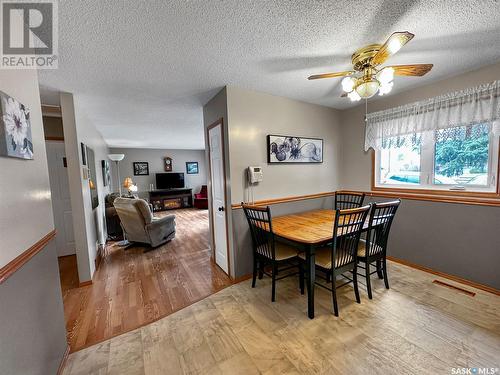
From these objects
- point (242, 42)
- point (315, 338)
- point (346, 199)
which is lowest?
point (315, 338)

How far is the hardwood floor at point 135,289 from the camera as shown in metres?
1.84

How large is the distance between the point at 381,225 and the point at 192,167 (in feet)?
24.0

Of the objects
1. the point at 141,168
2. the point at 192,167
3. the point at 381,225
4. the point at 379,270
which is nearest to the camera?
the point at 381,225

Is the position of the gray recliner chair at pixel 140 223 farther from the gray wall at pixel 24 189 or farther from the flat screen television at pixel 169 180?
the flat screen television at pixel 169 180

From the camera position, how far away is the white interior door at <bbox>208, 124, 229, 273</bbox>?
2.54m

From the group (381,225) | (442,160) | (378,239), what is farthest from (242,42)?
(442,160)

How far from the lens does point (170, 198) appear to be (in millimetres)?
7613

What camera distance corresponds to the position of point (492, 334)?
1.56 metres

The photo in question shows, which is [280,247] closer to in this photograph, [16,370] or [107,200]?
[16,370]

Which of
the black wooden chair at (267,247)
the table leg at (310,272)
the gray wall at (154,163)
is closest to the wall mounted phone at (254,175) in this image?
the black wooden chair at (267,247)

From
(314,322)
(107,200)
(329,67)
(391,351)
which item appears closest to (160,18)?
(329,67)

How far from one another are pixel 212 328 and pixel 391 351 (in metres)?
1.37

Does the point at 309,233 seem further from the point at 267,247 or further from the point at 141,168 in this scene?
the point at 141,168

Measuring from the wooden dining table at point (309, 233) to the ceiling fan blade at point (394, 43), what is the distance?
4.67ft
